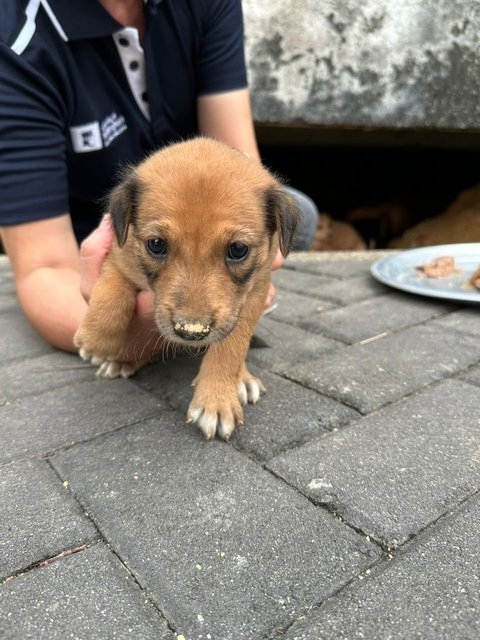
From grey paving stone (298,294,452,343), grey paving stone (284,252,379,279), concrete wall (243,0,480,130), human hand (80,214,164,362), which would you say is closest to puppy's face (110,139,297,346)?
human hand (80,214,164,362)

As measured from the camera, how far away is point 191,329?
1.54 meters

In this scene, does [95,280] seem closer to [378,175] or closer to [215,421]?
[215,421]

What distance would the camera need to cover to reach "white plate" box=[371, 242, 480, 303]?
3.12 m

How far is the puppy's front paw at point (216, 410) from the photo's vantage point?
178 centimetres

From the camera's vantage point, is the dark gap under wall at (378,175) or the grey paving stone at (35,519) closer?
the grey paving stone at (35,519)

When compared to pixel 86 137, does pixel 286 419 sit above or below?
below

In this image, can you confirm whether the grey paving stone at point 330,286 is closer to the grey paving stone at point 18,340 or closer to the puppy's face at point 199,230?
the puppy's face at point 199,230

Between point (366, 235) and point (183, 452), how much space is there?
5.33 metres

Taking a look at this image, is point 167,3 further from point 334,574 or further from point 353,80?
point 334,574

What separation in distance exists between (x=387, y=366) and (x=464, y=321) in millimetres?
799

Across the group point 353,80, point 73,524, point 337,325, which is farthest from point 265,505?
point 353,80

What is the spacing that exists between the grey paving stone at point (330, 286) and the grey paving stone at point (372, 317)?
5.0 inches

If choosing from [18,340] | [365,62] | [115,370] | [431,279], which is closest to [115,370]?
[115,370]

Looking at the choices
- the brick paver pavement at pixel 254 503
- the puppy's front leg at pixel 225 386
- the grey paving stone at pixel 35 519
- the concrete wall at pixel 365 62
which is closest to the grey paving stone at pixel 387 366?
the brick paver pavement at pixel 254 503
